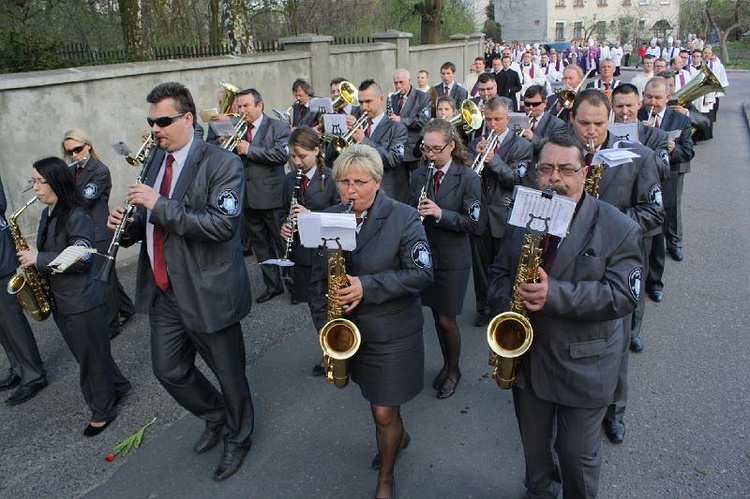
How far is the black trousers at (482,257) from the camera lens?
6031 mm

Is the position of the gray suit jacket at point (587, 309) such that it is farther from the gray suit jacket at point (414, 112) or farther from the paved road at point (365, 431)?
the gray suit jacket at point (414, 112)

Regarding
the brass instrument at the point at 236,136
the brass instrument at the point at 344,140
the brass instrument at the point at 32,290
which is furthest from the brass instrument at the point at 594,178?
the brass instrument at the point at 32,290

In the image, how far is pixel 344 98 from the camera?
32.0 ft

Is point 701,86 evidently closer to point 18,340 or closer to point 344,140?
point 344,140

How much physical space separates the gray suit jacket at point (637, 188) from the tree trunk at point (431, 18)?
20.3 meters

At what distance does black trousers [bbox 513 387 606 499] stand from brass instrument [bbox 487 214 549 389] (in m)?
0.21

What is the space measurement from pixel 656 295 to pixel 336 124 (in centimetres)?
398

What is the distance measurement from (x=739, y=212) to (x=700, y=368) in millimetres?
5633

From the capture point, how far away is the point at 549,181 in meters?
3.01

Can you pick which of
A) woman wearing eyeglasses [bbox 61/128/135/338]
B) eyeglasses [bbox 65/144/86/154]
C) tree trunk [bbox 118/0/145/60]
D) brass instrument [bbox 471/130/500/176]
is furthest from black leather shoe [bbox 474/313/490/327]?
tree trunk [bbox 118/0/145/60]

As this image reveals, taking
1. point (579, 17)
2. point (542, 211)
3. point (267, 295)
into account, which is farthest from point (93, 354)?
point (579, 17)

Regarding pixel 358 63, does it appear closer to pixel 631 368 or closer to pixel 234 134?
pixel 234 134

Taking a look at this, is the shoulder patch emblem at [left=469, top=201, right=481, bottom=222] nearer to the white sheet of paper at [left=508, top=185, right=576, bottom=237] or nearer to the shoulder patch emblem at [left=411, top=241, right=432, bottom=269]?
the shoulder patch emblem at [left=411, top=241, right=432, bottom=269]

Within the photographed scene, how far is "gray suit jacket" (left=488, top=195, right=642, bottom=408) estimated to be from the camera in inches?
111
